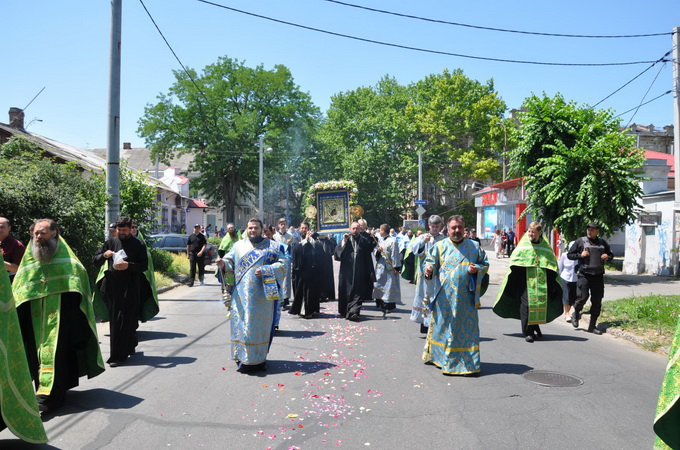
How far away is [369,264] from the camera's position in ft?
37.0

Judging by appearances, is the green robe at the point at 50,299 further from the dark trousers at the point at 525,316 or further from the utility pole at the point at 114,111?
the utility pole at the point at 114,111

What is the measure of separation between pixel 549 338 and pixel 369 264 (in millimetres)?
3671

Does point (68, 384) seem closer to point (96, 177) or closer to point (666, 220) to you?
point (96, 177)

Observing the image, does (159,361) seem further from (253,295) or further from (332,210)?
(332,210)

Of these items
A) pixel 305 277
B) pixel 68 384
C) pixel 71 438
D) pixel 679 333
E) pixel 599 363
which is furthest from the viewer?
pixel 305 277

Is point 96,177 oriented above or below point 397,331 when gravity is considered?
above

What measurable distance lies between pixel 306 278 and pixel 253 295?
4.43 meters

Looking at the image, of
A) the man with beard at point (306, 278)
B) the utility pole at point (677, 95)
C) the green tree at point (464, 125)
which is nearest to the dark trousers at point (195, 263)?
the man with beard at point (306, 278)

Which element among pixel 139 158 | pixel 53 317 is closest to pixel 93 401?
pixel 53 317

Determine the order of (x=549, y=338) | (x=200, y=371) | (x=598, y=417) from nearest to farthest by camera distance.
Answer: (x=598, y=417), (x=200, y=371), (x=549, y=338)

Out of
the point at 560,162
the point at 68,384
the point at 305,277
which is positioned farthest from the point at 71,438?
the point at 560,162

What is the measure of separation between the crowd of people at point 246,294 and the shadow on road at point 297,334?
3.93ft

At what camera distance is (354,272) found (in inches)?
426

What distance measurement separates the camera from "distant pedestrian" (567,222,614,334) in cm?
970
